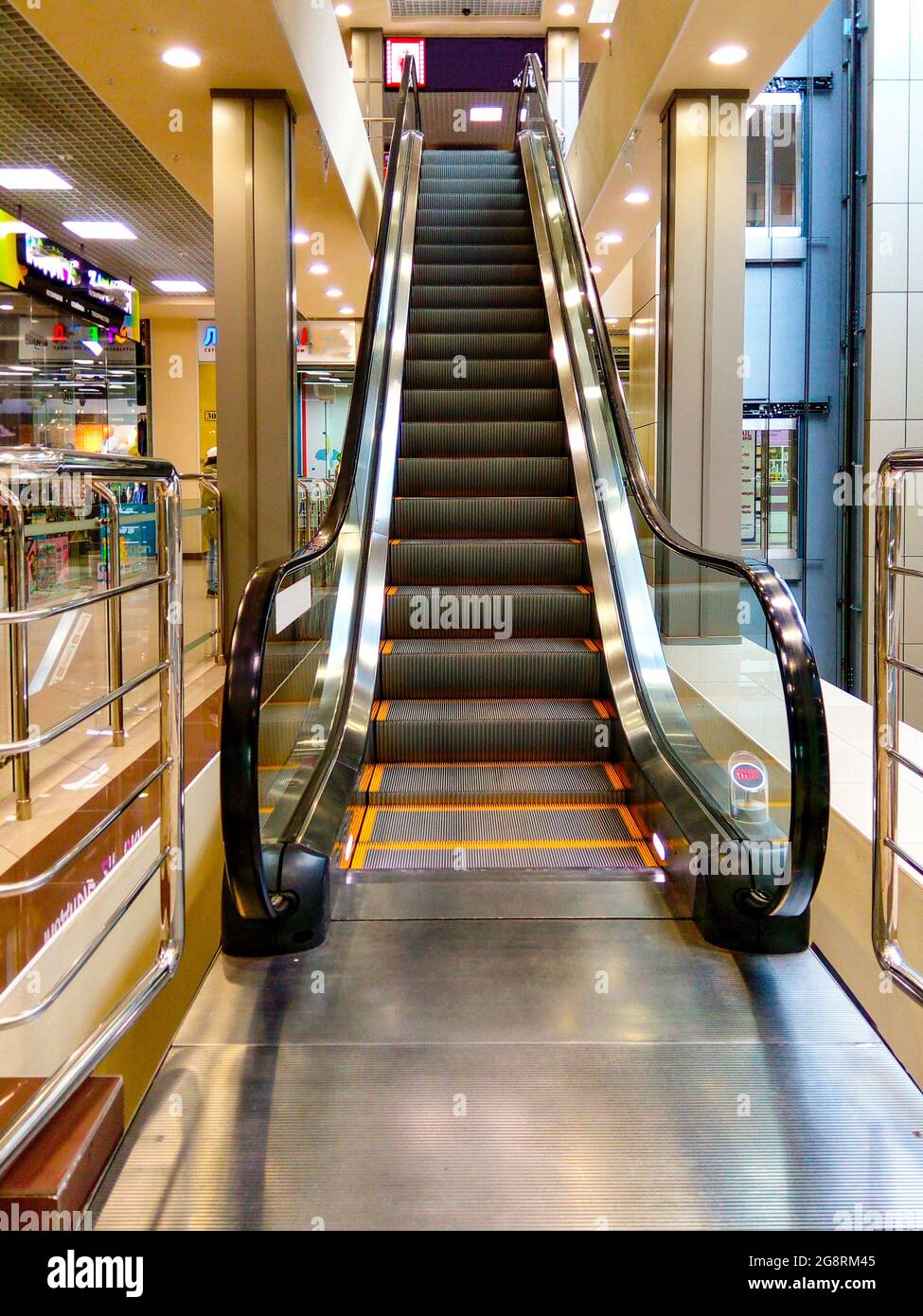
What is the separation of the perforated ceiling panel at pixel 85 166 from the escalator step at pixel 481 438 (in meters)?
3.19

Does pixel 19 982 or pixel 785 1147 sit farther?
pixel 19 982

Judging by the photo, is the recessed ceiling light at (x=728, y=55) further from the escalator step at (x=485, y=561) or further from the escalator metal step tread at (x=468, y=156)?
the escalator metal step tread at (x=468, y=156)

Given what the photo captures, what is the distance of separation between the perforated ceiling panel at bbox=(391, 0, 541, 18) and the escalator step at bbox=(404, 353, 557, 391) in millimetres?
9557


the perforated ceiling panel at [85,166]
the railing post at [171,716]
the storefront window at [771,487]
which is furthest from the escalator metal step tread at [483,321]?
the storefront window at [771,487]

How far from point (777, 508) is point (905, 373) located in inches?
83.1

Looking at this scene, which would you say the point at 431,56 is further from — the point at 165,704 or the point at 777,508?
the point at 165,704

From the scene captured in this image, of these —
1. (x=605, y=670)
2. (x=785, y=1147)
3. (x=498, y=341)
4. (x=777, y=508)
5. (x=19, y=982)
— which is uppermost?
(x=498, y=341)

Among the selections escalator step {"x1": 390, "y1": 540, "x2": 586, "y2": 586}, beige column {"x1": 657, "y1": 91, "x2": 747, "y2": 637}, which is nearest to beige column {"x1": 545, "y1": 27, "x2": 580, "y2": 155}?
beige column {"x1": 657, "y1": 91, "x2": 747, "y2": 637}

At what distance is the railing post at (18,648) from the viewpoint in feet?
10.2

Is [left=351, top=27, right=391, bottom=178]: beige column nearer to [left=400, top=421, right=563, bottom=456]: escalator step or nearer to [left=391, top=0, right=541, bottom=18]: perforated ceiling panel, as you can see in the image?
[left=391, top=0, right=541, bottom=18]: perforated ceiling panel

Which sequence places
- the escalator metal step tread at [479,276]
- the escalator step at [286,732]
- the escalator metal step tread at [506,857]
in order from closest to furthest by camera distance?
the escalator step at [286,732]
the escalator metal step tread at [506,857]
the escalator metal step tread at [479,276]

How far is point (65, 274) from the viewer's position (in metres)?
11.5

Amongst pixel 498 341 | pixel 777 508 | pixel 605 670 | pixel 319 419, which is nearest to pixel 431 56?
pixel 319 419

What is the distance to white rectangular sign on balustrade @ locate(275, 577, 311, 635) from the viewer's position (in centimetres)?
303
